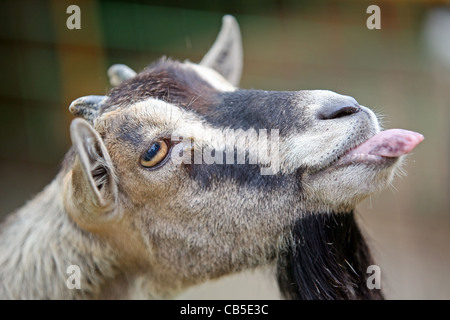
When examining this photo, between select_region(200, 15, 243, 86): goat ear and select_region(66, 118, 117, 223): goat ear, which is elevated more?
select_region(200, 15, 243, 86): goat ear

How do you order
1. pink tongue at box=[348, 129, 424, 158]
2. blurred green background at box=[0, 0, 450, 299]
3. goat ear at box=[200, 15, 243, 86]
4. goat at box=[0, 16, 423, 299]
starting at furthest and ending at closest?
blurred green background at box=[0, 0, 450, 299]
goat ear at box=[200, 15, 243, 86]
goat at box=[0, 16, 423, 299]
pink tongue at box=[348, 129, 424, 158]

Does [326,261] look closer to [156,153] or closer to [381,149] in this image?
[381,149]

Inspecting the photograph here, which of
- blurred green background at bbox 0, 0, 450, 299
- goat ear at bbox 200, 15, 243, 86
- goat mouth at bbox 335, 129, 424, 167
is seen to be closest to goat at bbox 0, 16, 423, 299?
goat mouth at bbox 335, 129, 424, 167

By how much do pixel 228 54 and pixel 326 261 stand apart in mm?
1607

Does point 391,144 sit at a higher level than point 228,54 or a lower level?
lower

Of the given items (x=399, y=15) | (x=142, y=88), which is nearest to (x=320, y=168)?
(x=142, y=88)

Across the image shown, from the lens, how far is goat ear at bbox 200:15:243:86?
Answer: 388 centimetres

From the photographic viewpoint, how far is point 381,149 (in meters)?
2.57

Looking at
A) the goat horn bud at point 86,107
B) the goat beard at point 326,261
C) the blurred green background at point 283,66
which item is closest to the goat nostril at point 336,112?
the goat beard at point 326,261

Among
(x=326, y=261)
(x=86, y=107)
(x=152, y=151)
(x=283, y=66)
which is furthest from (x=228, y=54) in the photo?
(x=283, y=66)

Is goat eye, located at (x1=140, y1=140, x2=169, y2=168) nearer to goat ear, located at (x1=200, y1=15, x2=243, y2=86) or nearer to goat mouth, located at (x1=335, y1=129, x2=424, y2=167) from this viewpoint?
goat mouth, located at (x1=335, y1=129, x2=424, y2=167)

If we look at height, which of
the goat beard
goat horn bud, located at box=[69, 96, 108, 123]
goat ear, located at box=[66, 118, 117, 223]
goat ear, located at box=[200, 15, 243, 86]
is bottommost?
the goat beard

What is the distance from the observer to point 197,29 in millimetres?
7441

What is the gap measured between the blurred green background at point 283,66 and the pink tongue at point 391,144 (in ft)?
16.0
